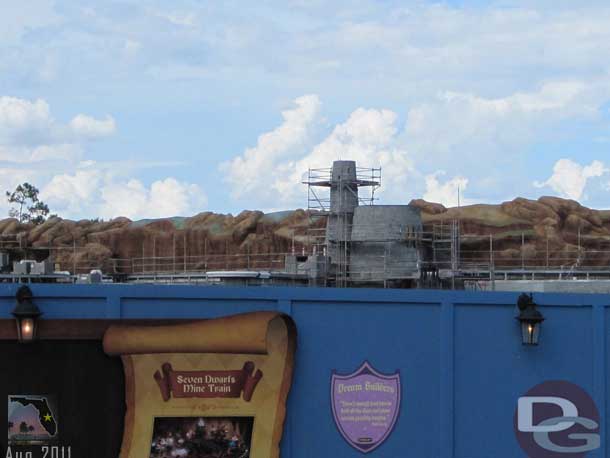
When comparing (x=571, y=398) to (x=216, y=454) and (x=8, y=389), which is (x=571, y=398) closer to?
(x=216, y=454)

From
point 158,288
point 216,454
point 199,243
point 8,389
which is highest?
point 199,243

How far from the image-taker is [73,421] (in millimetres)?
11445

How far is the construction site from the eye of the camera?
4034cm

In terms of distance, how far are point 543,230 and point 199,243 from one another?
23065 millimetres

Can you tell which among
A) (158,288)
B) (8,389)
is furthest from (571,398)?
(8,389)

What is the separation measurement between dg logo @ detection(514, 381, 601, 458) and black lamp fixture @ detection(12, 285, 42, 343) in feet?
18.4

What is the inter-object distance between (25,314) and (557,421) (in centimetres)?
620

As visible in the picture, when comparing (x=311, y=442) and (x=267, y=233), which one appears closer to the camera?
(x=311, y=442)

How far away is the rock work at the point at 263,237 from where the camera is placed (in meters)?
57.8

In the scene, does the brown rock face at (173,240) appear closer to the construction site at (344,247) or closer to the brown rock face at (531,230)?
the construction site at (344,247)

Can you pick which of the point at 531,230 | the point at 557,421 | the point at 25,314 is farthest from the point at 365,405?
the point at 531,230

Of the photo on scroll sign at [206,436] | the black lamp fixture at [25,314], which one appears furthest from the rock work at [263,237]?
the black lamp fixture at [25,314]

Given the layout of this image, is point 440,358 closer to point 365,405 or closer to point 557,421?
point 365,405

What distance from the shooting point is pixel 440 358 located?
11.6 m
